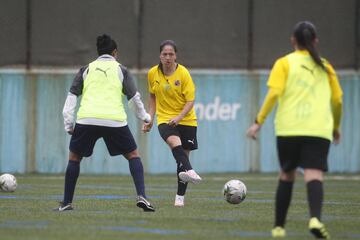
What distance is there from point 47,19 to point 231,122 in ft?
16.2

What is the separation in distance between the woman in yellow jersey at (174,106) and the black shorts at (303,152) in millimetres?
3936

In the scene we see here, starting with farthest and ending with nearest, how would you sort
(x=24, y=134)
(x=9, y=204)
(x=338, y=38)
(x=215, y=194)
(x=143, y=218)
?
1. (x=338, y=38)
2. (x=24, y=134)
3. (x=215, y=194)
4. (x=9, y=204)
5. (x=143, y=218)

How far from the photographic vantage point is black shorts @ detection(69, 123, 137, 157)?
39.1 ft

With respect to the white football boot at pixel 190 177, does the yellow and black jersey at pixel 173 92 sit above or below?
above

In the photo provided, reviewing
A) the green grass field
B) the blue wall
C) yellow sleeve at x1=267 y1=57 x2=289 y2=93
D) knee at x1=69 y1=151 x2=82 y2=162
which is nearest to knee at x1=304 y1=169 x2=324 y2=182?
the green grass field

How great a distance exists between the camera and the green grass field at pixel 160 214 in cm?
974

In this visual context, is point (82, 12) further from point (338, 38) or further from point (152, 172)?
point (338, 38)

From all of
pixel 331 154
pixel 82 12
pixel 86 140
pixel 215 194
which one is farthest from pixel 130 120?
pixel 86 140

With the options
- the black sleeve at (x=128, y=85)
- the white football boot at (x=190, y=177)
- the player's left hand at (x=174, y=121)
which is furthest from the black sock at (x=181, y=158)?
the black sleeve at (x=128, y=85)

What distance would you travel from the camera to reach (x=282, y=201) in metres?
9.47

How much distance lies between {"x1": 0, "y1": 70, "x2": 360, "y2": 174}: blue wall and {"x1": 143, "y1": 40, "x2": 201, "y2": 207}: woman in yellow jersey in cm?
1000

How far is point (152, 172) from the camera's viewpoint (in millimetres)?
23906

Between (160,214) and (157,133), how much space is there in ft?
39.5

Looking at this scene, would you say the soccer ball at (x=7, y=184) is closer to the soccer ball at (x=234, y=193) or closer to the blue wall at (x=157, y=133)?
the soccer ball at (x=234, y=193)
